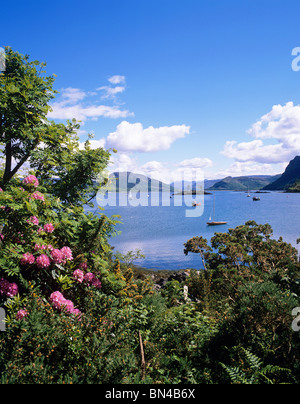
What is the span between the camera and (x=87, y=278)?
14.9 ft

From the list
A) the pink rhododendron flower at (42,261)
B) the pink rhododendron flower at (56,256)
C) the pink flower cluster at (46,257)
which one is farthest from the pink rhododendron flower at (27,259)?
the pink rhododendron flower at (56,256)

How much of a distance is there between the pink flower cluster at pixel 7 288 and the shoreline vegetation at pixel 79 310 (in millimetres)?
14

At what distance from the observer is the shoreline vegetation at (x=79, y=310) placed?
298 cm

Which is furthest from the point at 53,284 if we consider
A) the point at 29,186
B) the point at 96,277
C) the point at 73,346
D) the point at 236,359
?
the point at 236,359

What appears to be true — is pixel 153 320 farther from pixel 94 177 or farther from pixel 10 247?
pixel 94 177

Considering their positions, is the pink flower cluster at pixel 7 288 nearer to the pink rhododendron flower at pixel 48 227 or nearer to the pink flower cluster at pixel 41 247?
the pink flower cluster at pixel 41 247

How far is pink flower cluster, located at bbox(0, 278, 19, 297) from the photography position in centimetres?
381

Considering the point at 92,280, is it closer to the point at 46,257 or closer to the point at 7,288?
the point at 46,257

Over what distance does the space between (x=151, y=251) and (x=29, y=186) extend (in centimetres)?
3517

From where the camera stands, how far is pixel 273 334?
11.8 ft

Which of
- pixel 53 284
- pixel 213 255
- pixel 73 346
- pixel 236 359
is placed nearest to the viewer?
pixel 73 346

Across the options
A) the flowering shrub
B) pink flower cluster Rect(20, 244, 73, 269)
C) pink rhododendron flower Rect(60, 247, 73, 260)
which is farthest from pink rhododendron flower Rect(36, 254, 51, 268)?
the flowering shrub

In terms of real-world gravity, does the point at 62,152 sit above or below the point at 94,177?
above

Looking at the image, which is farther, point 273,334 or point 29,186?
point 29,186
